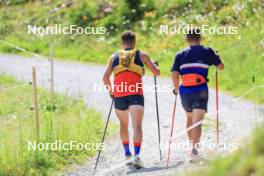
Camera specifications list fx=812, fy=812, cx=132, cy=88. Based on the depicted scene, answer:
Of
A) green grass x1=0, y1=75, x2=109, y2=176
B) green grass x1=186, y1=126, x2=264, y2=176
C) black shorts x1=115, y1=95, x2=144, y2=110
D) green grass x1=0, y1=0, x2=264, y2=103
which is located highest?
green grass x1=0, y1=0, x2=264, y2=103

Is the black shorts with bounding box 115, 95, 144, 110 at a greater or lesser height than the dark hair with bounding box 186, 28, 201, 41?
lesser

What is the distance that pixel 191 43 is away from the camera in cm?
999

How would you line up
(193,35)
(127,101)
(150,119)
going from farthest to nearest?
(150,119), (127,101), (193,35)

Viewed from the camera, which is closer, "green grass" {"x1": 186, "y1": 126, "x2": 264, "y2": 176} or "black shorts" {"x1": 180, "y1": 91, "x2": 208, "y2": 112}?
"green grass" {"x1": 186, "y1": 126, "x2": 264, "y2": 176}

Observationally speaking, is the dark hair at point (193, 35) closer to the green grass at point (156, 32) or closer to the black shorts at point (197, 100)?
the black shorts at point (197, 100)

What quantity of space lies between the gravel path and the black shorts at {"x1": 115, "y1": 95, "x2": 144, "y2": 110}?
0.75 meters

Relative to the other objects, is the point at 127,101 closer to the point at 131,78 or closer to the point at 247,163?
the point at 131,78

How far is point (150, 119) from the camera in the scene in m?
14.9

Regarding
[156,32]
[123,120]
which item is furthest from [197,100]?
[156,32]

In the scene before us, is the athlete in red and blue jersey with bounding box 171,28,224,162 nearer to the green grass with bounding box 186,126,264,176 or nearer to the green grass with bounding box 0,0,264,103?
the green grass with bounding box 0,0,264,103

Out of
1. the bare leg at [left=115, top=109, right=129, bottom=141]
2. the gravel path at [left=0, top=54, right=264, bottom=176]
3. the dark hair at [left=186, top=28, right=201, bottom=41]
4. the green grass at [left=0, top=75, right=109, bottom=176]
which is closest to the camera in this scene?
the dark hair at [left=186, top=28, right=201, bottom=41]

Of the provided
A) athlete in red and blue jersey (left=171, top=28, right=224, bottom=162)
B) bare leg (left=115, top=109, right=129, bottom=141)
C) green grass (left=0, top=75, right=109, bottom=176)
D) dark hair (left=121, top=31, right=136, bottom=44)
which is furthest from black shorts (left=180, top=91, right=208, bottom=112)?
green grass (left=0, top=75, right=109, bottom=176)

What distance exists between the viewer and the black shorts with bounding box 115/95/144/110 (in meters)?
10.3

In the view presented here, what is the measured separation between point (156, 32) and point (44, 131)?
39.6ft
